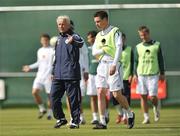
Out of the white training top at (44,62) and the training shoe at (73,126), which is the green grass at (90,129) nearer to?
the training shoe at (73,126)

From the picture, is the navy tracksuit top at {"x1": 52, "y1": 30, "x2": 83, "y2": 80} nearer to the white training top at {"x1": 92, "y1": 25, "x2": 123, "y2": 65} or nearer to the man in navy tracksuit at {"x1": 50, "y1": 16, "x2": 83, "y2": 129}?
the man in navy tracksuit at {"x1": 50, "y1": 16, "x2": 83, "y2": 129}

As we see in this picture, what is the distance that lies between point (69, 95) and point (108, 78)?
768 millimetres

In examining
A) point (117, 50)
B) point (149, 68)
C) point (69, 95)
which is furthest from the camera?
point (149, 68)

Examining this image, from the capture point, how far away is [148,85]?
1767 centimetres

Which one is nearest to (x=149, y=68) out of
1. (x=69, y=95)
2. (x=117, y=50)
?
(x=69, y=95)

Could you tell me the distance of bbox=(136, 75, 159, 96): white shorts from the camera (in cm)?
1761

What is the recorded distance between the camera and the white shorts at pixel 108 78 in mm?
14453

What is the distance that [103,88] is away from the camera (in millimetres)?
14781

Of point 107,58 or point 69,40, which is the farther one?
point 107,58

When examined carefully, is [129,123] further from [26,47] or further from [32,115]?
[26,47]

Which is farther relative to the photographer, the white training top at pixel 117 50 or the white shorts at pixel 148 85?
the white shorts at pixel 148 85

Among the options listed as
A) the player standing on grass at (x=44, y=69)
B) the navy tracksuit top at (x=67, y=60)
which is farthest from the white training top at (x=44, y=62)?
the navy tracksuit top at (x=67, y=60)

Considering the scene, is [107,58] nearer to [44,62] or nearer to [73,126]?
[73,126]

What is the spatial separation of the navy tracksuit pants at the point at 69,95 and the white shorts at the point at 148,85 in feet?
10.2
